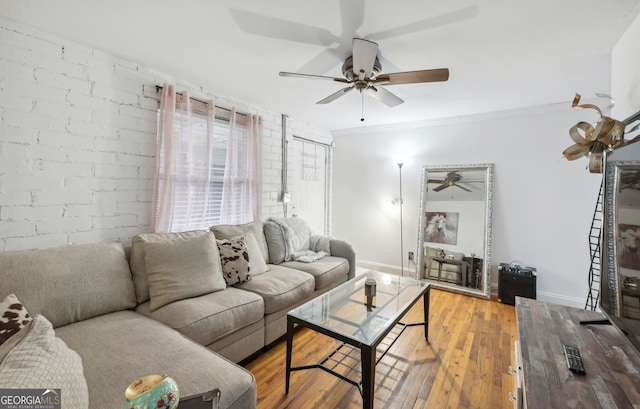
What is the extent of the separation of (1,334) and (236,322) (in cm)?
108

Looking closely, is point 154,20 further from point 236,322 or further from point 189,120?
point 236,322

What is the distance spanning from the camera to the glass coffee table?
4.74ft

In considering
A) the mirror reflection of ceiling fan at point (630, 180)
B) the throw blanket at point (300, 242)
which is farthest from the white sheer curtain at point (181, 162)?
the mirror reflection of ceiling fan at point (630, 180)

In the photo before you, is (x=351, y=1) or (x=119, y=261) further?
(x=119, y=261)

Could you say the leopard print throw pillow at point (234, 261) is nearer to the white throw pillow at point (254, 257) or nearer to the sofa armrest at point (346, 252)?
A: the white throw pillow at point (254, 257)

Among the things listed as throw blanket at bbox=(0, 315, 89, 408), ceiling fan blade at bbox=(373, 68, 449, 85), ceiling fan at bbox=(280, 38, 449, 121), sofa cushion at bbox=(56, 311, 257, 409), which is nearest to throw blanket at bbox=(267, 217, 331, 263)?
sofa cushion at bbox=(56, 311, 257, 409)

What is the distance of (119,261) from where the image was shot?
191 cm

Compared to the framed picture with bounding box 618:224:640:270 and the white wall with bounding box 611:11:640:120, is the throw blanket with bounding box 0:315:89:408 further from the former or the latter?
the white wall with bounding box 611:11:640:120

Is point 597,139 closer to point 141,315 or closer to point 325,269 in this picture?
point 325,269

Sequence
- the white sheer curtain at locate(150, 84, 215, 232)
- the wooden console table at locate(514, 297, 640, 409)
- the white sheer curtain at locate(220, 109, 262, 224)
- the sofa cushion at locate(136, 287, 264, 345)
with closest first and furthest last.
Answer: the wooden console table at locate(514, 297, 640, 409) → the sofa cushion at locate(136, 287, 264, 345) → the white sheer curtain at locate(150, 84, 215, 232) → the white sheer curtain at locate(220, 109, 262, 224)

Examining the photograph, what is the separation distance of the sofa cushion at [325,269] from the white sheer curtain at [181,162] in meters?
1.10

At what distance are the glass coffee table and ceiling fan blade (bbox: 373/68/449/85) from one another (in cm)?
157

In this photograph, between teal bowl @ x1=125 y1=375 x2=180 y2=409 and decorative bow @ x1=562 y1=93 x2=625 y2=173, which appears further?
decorative bow @ x1=562 y1=93 x2=625 y2=173

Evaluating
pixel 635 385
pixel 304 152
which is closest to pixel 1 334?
pixel 635 385
